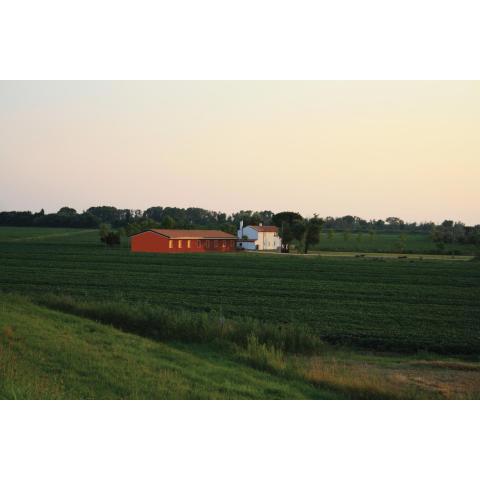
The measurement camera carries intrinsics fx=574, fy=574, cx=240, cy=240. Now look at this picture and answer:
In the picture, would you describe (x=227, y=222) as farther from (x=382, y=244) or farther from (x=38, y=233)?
(x=38, y=233)

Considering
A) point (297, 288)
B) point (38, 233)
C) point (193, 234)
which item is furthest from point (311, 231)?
point (297, 288)

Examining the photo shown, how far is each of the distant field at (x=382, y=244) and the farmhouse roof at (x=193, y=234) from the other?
35.1ft

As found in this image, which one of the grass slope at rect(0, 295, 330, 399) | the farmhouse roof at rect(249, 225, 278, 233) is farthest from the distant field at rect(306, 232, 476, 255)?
the grass slope at rect(0, 295, 330, 399)

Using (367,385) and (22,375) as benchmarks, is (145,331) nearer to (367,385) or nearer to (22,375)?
(22,375)

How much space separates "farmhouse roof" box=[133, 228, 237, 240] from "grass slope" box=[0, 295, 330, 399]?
1216 inches

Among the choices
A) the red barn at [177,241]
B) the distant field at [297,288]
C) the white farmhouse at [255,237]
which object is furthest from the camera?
the white farmhouse at [255,237]

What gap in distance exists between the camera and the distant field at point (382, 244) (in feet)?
155

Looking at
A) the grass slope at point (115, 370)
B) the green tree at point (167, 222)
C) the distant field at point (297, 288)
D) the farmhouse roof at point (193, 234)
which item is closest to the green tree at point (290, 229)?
the farmhouse roof at point (193, 234)

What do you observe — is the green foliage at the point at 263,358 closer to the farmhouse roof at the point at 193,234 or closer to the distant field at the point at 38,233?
the distant field at the point at 38,233

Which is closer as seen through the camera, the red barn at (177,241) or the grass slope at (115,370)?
the grass slope at (115,370)

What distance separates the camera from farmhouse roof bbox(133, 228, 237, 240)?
1700 inches

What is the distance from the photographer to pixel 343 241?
5378cm

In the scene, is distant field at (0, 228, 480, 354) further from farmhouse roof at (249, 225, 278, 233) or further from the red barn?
farmhouse roof at (249, 225, 278, 233)

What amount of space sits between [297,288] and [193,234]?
22.2 metres
